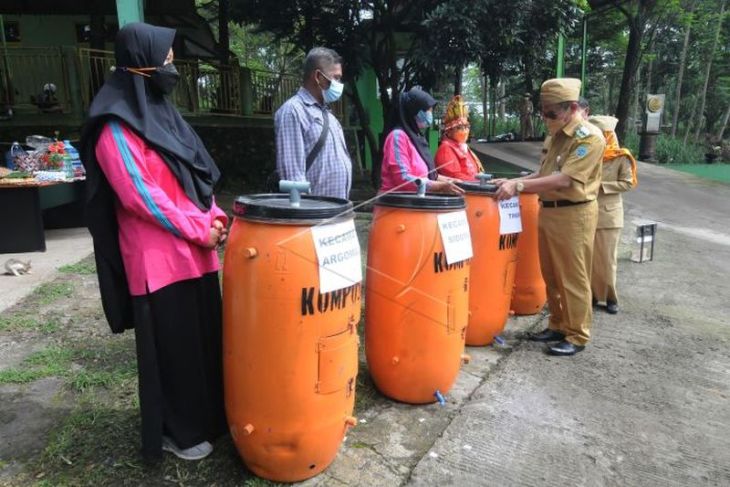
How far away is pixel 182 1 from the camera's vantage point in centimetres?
1256

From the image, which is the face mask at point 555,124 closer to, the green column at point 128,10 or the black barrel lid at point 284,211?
the black barrel lid at point 284,211

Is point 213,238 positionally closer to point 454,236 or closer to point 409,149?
point 454,236

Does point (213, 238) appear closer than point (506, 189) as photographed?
Yes

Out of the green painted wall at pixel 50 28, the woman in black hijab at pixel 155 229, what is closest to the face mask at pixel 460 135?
the woman in black hijab at pixel 155 229

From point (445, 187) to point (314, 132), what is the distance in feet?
3.11

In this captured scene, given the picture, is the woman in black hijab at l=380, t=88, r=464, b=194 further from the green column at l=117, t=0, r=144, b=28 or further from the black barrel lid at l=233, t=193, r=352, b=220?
the green column at l=117, t=0, r=144, b=28

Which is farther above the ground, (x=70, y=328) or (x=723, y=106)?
(x=723, y=106)

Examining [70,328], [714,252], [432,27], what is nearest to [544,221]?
[70,328]

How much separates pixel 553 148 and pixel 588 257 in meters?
0.78

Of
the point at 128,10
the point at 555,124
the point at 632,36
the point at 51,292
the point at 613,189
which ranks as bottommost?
the point at 51,292

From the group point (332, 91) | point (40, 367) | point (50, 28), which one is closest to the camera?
point (332, 91)

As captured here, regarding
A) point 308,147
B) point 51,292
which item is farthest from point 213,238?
point 51,292

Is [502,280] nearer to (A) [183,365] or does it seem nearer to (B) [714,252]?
(A) [183,365]

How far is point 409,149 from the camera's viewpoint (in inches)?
135
